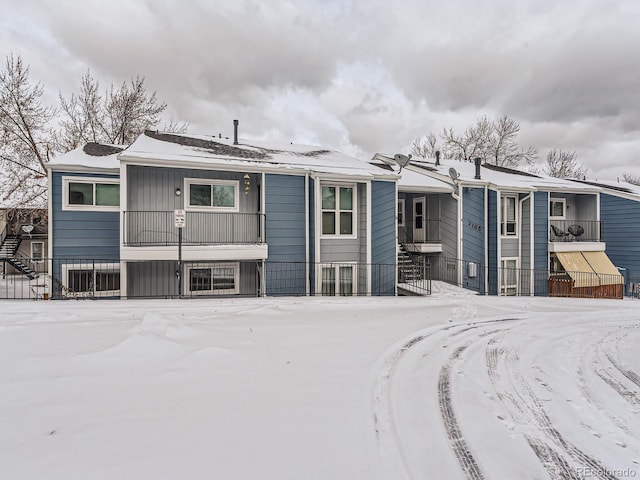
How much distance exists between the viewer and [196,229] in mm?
10836

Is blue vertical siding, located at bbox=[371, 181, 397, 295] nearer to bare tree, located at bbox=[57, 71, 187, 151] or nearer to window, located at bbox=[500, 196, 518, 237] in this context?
window, located at bbox=[500, 196, 518, 237]

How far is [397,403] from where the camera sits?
11.4 ft

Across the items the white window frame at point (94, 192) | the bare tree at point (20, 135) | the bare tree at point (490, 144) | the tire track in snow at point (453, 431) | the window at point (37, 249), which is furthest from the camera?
the bare tree at point (490, 144)

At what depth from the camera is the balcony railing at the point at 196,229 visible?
405 inches

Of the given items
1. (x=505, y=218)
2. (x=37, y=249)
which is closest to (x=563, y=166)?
(x=505, y=218)

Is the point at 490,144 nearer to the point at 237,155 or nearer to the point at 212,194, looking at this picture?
the point at 237,155

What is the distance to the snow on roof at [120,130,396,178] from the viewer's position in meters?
10.3

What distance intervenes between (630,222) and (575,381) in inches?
750

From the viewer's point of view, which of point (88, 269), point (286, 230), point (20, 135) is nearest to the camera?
point (88, 269)

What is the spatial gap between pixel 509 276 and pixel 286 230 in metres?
10.9

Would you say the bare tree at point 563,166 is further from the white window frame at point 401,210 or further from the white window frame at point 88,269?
the white window frame at point 88,269

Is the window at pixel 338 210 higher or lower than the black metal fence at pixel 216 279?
higher

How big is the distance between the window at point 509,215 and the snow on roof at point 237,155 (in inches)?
256

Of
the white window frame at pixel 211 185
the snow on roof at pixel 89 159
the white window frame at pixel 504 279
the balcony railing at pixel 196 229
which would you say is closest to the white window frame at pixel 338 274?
the balcony railing at pixel 196 229
